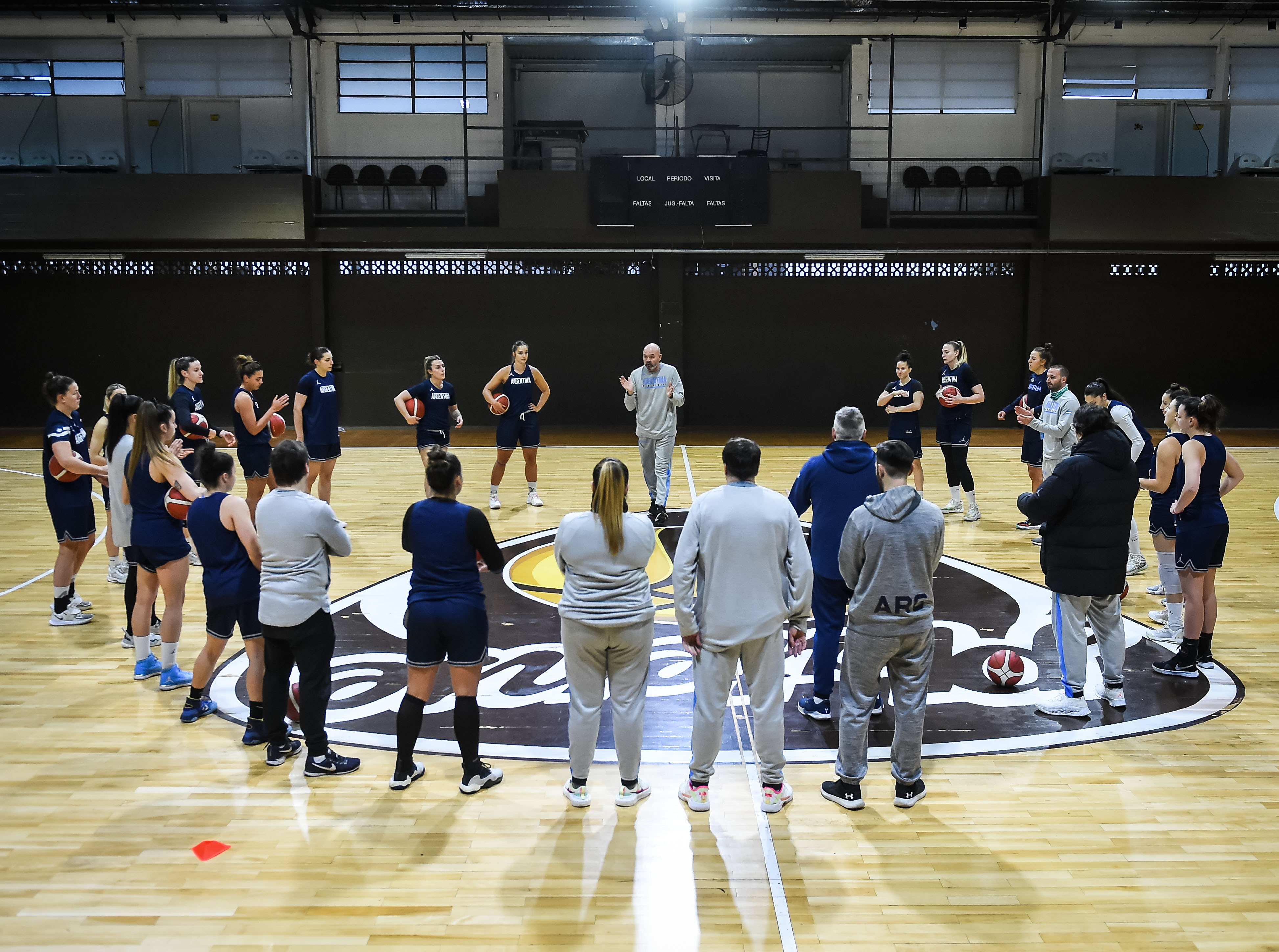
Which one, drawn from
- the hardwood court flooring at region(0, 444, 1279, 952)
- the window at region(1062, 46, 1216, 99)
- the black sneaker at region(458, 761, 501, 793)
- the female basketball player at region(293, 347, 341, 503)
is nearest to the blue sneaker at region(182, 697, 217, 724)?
the hardwood court flooring at region(0, 444, 1279, 952)

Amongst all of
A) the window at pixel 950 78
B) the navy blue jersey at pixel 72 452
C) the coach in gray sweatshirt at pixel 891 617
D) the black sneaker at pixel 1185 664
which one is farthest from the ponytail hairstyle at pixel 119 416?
the window at pixel 950 78

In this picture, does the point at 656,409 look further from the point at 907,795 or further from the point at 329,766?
the point at 907,795

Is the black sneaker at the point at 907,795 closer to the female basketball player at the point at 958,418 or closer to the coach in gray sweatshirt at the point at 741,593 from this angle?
the coach in gray sweatshirt at the point at 741,593

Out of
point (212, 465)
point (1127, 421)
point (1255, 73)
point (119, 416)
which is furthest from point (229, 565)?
point (1255, 73)

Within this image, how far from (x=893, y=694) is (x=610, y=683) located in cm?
121

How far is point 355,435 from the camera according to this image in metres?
16.0

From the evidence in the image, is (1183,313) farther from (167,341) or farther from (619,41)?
(167,341)

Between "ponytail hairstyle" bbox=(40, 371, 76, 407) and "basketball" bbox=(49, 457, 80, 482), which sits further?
"basketball" bbox=(49, 457, 80, 482)

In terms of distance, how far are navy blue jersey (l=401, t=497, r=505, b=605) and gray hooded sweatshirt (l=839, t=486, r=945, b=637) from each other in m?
1.52

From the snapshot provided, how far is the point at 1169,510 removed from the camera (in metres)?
6.00

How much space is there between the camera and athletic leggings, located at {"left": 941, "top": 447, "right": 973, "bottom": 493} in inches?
376

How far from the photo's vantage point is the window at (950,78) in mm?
17047

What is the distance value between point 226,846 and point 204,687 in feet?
4.68

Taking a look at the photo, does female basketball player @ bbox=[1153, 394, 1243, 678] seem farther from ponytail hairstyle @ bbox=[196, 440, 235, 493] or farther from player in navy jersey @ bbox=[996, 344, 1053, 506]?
ponytail hairstyle @ bbox=[196, 440, 235, 493]
